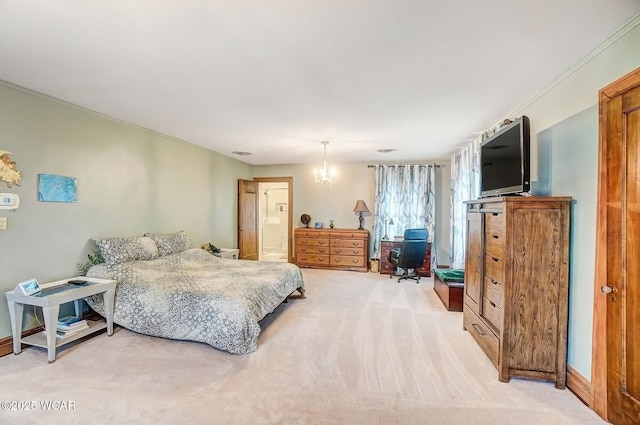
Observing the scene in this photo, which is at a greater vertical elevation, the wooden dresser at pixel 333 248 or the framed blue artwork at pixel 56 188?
the framed blue artwork at pixel 56 188

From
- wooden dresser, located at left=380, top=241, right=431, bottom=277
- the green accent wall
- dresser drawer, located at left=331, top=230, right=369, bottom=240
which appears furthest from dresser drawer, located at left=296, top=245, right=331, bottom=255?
the green accent wall

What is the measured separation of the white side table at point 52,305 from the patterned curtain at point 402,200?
4.90m

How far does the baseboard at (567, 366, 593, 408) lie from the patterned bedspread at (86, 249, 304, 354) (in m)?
2.55

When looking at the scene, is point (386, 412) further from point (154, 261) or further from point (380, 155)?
point (380, 155)

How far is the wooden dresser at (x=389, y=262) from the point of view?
232 inches

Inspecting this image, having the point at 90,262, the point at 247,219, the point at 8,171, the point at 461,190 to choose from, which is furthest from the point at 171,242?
the point at 461,190

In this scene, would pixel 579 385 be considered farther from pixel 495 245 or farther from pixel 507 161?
pixel 507 161

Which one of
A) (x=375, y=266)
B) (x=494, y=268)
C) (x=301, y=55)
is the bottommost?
(x=375, y=266)

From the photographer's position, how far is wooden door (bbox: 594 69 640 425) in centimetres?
170

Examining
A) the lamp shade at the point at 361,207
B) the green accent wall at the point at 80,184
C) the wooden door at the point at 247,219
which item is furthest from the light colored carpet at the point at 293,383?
the wooden door at the point at 247,219

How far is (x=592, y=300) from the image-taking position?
79.4 inches

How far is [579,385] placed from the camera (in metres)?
2.09

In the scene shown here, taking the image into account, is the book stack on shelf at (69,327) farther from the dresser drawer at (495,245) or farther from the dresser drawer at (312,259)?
the dresser drawer at (312,259)

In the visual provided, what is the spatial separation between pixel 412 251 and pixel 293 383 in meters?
3.70
